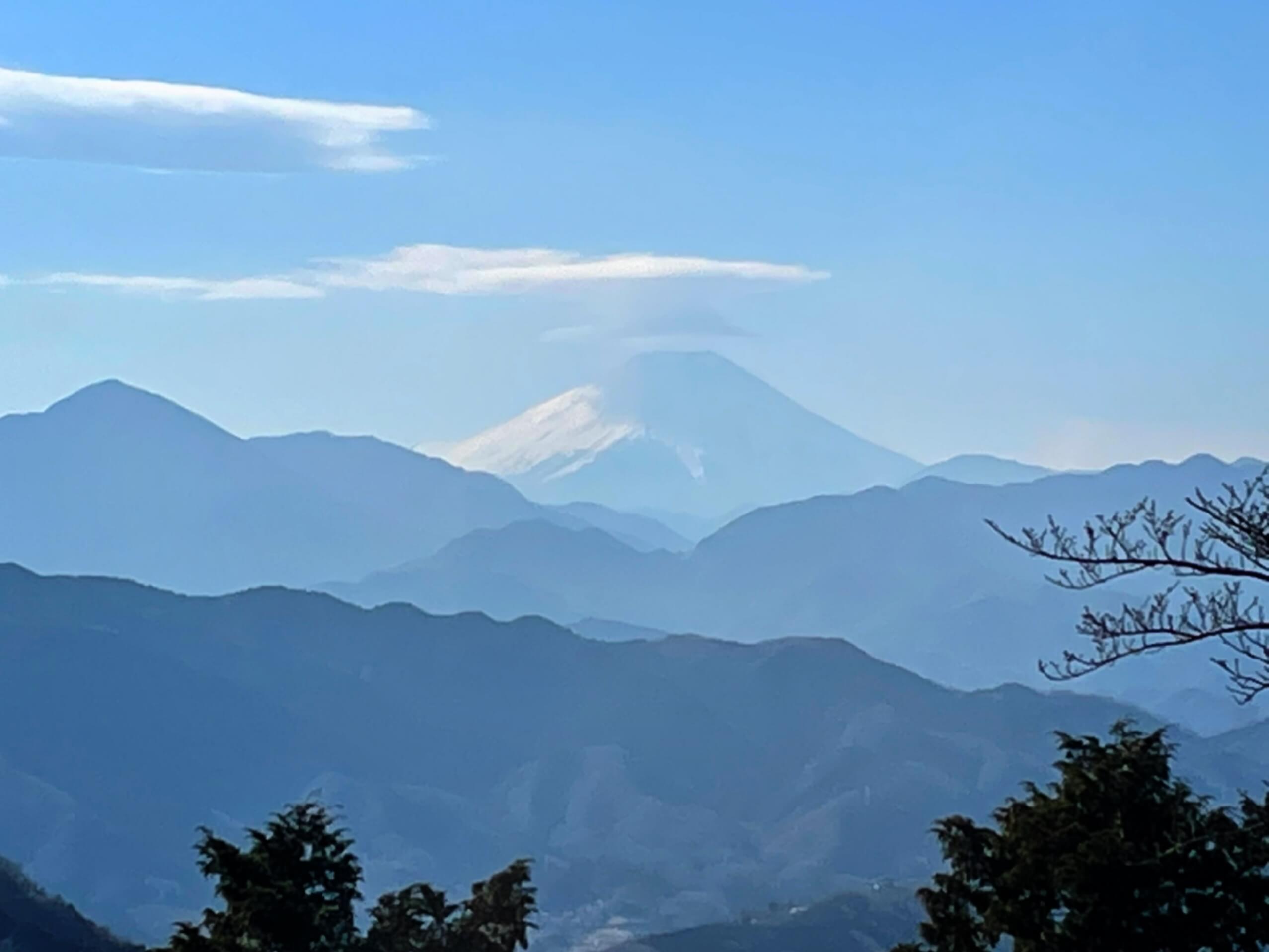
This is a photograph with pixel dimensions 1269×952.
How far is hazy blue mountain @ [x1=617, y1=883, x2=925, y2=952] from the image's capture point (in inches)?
6122

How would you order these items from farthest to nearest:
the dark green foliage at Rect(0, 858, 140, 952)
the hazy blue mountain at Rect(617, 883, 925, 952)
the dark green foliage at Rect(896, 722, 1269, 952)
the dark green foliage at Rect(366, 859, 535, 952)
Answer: the hazy blue mountain at Rect(617, 883, 925, 952) < the dark green foliage at Rect(0, 858, 140, 952) < the dark green foliage at Rect(366, 859, 535, 952) < the dark green foliage at Rect(896, 722, 1269, 952)

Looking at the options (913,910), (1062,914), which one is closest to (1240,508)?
(1062,914)

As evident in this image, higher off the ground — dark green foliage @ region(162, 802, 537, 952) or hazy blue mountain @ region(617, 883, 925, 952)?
hazy blue mountain @ region(617, 883, 925, 952)

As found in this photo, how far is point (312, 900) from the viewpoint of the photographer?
24.0m

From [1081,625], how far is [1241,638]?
1147mm

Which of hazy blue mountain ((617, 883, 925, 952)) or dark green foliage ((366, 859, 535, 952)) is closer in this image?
dark green foliage ((366, 859, 535, 952))

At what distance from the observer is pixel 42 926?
10444cm

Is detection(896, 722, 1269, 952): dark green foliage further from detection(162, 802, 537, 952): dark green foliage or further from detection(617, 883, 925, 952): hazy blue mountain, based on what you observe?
detection(617, 883, 925, 952): hazy blue mountain

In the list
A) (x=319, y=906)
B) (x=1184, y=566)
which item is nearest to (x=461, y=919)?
(x=319, y=906)

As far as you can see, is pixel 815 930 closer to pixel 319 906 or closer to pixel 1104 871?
pixel 319 906

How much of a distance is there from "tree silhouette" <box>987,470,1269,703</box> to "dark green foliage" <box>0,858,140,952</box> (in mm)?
88185

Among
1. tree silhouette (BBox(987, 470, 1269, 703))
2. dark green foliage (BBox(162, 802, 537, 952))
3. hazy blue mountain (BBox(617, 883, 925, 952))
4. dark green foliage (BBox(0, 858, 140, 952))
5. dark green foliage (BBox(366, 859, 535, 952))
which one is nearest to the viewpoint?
tree silhouette (BBox(987, 470, 1269, 703))

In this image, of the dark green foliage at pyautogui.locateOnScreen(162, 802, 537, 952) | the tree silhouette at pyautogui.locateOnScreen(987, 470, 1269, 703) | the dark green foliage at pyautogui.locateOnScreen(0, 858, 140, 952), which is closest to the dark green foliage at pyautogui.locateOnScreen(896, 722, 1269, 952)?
the dark green foliage at pyautogui.locateOnScreen(162, 802, 537, 952)

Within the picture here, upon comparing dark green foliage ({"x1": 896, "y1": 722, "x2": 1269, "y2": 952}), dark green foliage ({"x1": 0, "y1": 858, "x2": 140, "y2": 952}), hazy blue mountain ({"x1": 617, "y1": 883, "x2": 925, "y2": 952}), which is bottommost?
dark green foliage ({"x1": 896, "y1": 722, "x2": 1269, "y2": 952})
